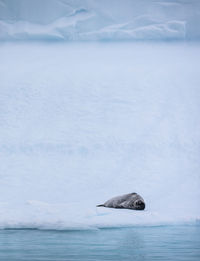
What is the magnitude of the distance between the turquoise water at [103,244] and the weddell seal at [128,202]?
223 millimetres

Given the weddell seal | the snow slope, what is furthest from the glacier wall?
the weddell seal

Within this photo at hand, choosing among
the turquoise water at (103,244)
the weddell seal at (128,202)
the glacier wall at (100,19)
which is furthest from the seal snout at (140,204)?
the glacier wall at (100,19)

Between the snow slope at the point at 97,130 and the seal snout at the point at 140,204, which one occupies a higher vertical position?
the snow slope at the point at 97,130

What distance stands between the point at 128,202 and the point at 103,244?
0.61m

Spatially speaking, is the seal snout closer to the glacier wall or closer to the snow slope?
the snow slope

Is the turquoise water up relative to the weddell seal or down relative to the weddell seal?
down

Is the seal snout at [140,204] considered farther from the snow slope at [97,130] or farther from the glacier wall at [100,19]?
the glacier wall at [100,19]

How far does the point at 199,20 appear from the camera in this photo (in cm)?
514

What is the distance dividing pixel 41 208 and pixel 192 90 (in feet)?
6.58

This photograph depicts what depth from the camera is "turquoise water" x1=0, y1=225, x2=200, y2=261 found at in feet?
13.5

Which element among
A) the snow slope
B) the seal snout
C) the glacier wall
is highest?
the glacier wall

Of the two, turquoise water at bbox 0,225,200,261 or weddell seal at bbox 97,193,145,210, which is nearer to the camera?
turquoise water at bbox 0,225,200,261

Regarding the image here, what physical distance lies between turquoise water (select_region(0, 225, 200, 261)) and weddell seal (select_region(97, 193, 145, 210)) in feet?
0.73

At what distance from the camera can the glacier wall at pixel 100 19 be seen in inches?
202
